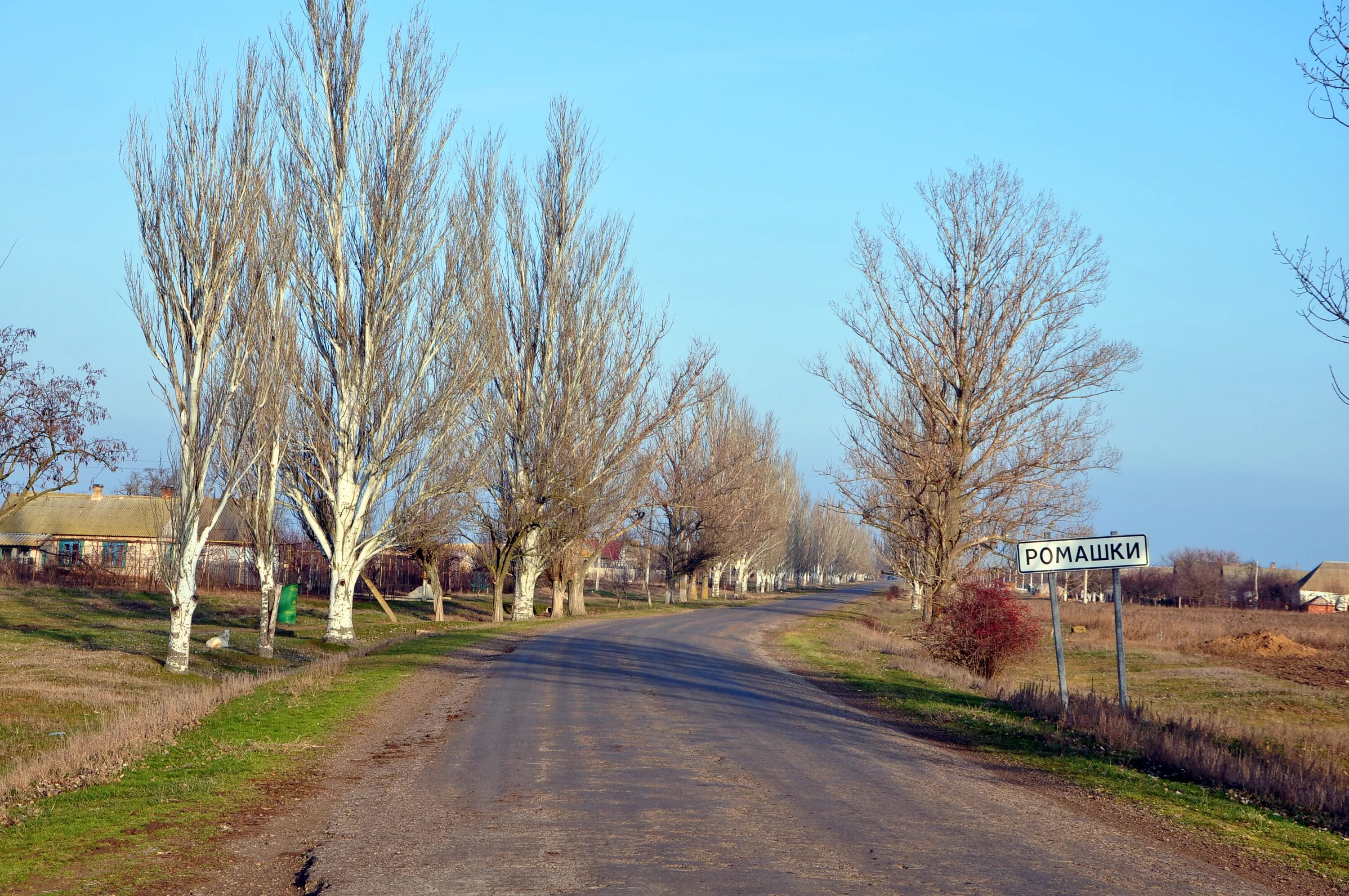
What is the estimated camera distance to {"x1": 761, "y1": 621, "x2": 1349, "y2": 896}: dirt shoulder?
638 centimetres

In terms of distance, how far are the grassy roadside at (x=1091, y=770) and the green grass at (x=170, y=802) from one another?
7.08 metres

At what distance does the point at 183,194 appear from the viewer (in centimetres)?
1886

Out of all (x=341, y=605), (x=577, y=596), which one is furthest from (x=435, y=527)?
(x=577, y=596)

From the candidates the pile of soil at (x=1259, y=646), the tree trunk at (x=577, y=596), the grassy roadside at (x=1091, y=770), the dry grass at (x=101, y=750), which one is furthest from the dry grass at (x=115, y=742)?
the pile of soil at (x=1259, y=646)

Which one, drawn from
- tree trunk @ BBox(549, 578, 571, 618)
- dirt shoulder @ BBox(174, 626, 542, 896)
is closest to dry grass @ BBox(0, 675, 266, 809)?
dirt shoulder @ BBox(174, 626, 542, 896)

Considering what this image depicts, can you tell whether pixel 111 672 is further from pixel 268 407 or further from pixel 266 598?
pixel 268 407

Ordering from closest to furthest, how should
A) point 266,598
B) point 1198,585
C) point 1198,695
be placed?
1. point 266,598
2. point 1198,695
3. point 1198,585

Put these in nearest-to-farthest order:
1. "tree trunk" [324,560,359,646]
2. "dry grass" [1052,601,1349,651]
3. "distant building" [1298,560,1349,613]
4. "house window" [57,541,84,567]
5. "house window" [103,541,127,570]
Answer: "tree trunk" [324,560,359,646] < "dry grass" [1052,601,1349,651] < "house window" [103,541,127,570] < "house window" [57,541,84,567] < "distant building" [1298,560,1349,613]

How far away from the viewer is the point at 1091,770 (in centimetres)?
1005

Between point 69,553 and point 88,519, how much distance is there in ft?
24.4

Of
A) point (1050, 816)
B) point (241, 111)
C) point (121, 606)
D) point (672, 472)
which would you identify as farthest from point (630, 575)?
point (1050, 816)

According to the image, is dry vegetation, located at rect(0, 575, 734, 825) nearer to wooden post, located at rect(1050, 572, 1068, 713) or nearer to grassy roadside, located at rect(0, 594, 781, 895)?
grassy roadside, located at rect(0, 594, 781, 895)

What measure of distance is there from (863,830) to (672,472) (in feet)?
161

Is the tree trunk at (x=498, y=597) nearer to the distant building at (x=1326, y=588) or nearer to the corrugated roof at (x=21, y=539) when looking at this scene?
the corrugated roof at (x=21, y=539)
